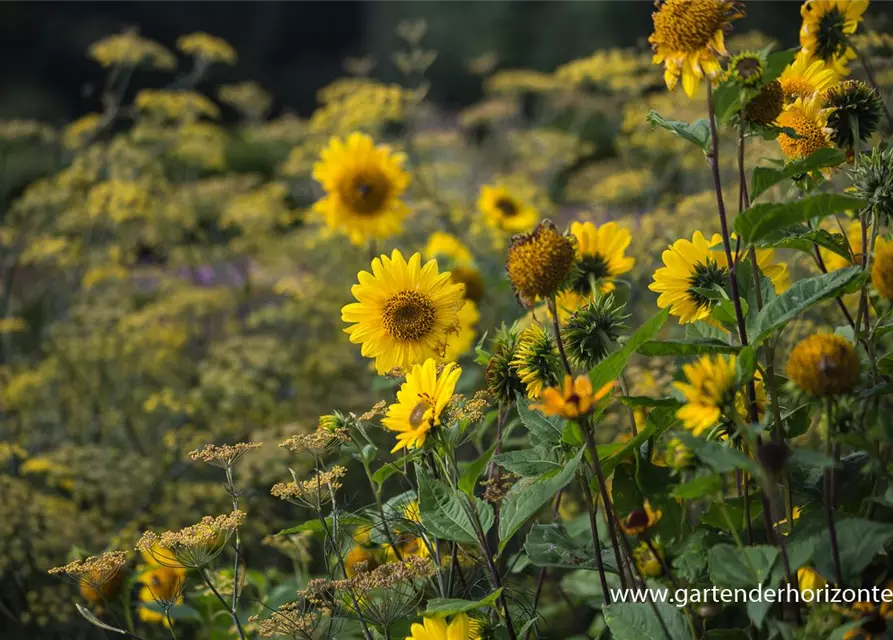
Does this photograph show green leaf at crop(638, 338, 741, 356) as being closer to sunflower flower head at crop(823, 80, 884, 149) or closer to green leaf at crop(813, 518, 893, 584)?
green leaf at crop(813, 518, 893, 584)

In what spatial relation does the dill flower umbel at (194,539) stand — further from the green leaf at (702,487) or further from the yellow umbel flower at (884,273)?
the yellow umbel flower at (884,273)

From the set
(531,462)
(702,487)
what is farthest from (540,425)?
(702,487)

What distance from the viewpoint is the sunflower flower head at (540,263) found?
43.5 inches

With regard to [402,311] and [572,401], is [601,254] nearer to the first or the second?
[402,311]

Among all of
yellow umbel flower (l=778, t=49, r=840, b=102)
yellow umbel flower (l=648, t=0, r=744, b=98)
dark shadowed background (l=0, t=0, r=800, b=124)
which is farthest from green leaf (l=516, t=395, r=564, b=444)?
dark shadowed background (l=0, t=0, r=800, b=124)

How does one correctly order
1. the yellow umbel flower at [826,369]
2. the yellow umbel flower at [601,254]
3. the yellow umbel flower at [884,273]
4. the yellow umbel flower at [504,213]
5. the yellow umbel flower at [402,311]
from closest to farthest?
the yellow umbel flower at [826,369]
the yellow umbel flower at [884,273]
the yellow umbel flower at [402,311]
the yellow umbel flower at [601,254]
the yellow umbel flower at [504,213]

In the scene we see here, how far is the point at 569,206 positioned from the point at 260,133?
2.69 m

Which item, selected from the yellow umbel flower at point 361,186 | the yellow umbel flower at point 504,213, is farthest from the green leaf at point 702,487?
the yellow umbel flower at point 504,213

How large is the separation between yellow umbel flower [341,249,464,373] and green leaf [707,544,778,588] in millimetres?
541

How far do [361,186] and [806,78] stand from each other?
137cm

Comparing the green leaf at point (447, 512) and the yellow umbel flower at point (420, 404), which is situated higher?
the yellow umbel flower at point (420, 404)

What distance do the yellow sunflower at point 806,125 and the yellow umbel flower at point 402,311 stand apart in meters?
0.53

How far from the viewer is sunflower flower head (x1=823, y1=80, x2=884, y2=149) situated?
3.89 ft

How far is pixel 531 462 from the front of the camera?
3.81ft
